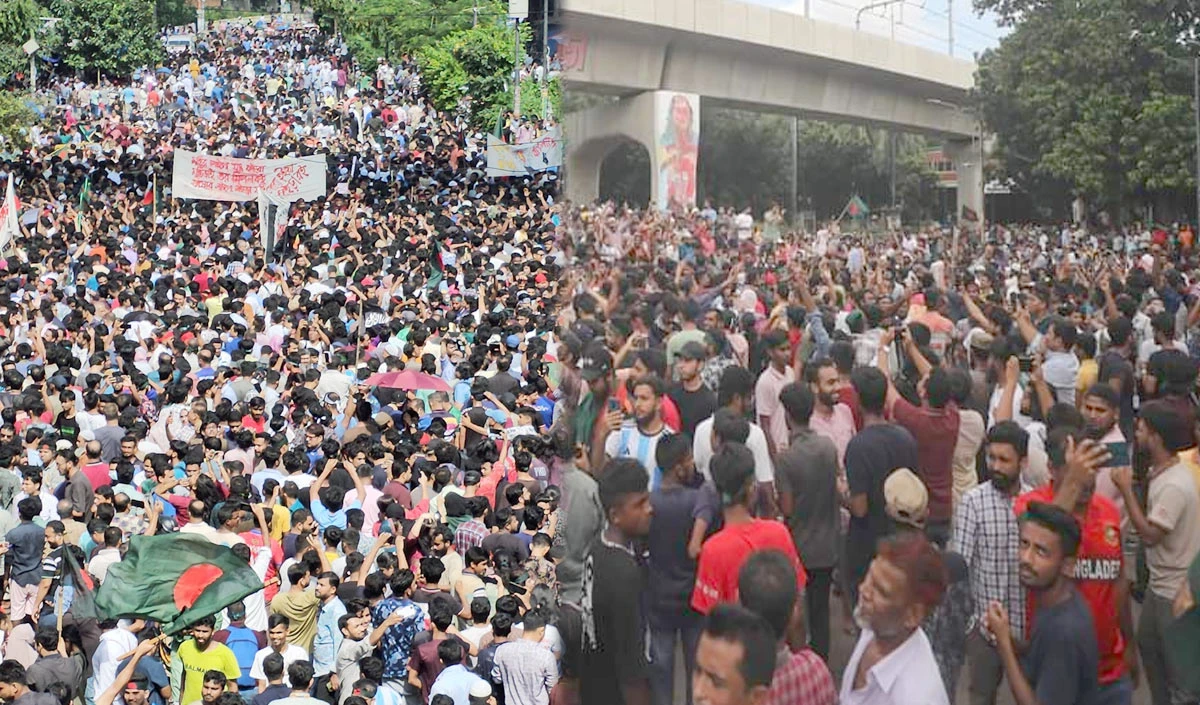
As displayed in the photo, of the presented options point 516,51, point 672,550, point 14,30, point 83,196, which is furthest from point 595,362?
point 14,30

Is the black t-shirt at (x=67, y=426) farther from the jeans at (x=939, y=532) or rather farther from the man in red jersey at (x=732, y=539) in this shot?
the jeans at (x=939, y=532)

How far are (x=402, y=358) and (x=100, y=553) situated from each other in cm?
342

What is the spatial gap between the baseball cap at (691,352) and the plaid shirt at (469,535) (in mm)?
4626

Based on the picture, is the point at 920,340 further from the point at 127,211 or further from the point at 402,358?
the point at 127,211

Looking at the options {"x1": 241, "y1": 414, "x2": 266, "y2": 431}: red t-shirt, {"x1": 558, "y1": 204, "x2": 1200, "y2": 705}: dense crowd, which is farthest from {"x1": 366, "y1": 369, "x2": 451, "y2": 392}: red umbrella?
{"x1": 558, "y1": 204, "x2": 1200, "y2": 705}: dense crowd

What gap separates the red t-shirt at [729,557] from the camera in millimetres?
1150

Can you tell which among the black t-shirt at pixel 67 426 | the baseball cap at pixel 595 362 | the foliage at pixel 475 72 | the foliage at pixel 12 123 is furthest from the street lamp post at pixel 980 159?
the foliage at pixel 12 123

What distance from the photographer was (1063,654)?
3.62 feet

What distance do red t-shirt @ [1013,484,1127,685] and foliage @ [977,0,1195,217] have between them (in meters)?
0.30

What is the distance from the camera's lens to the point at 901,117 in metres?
1.33

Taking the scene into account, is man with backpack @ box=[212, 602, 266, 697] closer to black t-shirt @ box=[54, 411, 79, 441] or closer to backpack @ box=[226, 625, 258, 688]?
backpack @ box=[226, 625, 258, 688]

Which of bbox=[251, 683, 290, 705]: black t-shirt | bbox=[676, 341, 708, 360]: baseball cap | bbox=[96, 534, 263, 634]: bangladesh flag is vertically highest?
bbox=[676, 341, 708, 360]: baseball cap

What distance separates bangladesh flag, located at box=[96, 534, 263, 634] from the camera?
5.32m

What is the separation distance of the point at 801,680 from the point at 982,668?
0.14m
